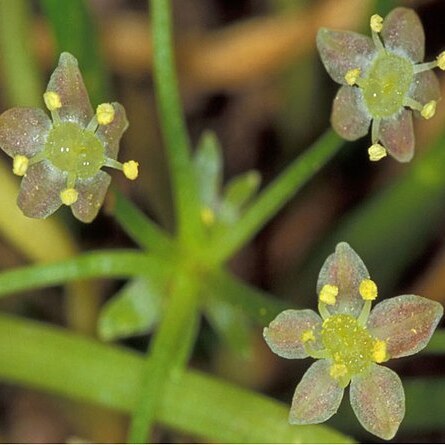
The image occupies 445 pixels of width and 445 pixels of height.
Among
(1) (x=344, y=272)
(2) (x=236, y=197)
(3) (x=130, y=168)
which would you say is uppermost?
(2) (x=236, y=197)

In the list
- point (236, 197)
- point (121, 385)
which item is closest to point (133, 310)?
point (121, 385)

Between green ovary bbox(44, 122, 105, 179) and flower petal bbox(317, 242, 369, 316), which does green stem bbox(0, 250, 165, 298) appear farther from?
flower petal bbox(317, 242, 369, 316)

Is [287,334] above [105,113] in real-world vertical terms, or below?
below

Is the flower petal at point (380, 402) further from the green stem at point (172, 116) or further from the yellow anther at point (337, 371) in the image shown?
the green stem at point (172, 116)

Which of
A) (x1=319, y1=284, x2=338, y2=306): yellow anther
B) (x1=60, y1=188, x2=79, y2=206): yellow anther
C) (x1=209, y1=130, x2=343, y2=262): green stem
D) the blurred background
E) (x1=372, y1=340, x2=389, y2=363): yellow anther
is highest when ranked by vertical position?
the blurred background

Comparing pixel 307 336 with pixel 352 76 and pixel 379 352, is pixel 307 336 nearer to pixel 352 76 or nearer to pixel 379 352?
pixel 379 352

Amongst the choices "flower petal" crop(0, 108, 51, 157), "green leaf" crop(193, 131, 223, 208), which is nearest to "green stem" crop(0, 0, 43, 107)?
"green leaf" crop(193, 131, 223, 208)
